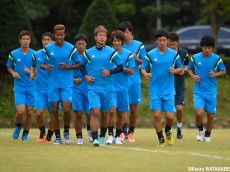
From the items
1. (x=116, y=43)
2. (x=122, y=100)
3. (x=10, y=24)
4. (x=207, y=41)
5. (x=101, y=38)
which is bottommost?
(x=122, y=100)

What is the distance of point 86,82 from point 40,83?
108 cm

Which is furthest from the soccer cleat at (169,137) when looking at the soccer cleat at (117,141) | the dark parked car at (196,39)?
the dark parked car at (196,39)

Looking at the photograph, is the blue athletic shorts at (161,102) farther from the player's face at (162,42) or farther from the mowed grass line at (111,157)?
the player's face at (162,42)

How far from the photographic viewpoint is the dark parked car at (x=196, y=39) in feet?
143

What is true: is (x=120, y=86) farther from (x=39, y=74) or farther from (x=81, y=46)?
(x=39, y=74)

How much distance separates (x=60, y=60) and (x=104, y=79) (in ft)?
4.13

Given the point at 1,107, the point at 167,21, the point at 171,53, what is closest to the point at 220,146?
the point at 171,53

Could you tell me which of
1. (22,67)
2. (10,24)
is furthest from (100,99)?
(10,24)

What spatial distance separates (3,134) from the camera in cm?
2430

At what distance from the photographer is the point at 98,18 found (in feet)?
113

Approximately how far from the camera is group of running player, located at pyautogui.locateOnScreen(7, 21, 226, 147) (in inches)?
732

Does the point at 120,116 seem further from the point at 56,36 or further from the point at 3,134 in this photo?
the point at 3,134

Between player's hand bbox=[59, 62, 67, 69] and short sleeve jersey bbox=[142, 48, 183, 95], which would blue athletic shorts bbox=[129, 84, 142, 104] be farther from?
player's hand bbox=[59, 62, 67, 69]

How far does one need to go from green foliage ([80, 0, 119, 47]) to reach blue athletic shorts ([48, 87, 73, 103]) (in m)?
14.6
